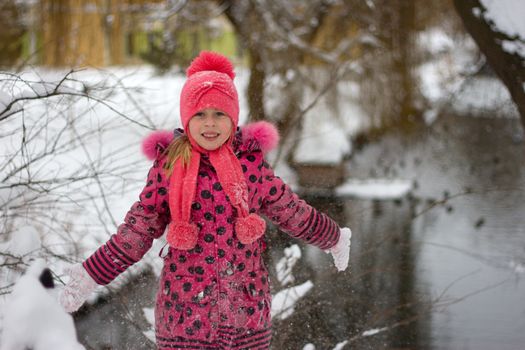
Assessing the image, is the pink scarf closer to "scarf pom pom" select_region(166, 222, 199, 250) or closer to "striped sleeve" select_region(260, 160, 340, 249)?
"scarf pom pom" select_region(166, 222, 199, 250)

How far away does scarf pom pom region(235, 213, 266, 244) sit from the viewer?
109 inches

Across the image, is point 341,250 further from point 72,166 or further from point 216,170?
point 72,166

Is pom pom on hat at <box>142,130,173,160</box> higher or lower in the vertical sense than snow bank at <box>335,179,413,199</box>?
higher

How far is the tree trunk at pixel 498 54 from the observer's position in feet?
15.0

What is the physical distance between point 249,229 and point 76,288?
642 mm

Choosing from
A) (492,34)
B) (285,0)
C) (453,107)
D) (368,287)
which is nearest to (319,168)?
(368,287)

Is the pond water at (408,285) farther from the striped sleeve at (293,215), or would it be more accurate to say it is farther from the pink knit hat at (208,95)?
the pink knit hat at (208,95)

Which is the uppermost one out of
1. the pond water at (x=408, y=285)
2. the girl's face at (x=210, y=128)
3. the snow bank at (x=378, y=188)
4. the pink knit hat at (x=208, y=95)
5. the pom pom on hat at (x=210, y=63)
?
the pom pom on hat at (x=210, y=63)

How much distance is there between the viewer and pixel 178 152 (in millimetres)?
2877

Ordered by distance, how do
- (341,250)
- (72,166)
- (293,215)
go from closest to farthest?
(293,215), (341,250), (72,166)

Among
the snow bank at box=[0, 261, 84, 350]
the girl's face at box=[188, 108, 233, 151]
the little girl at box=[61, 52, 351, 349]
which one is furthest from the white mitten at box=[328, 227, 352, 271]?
the snow bank at box=[0, 261, 84, 350]

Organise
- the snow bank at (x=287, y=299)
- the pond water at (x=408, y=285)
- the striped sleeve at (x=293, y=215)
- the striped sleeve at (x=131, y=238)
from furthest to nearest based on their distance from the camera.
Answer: the pond water at (x=408, y=285) → the snow bank at (x=287, y=299) → the striped sleeve at (x=293, y=215) → the striped sleeve at (x=131, y=238)

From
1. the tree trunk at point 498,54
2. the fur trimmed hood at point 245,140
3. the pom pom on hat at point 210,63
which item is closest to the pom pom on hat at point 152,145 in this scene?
the fur trimmed hood at point 245,140

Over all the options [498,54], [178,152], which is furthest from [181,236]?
[498,54]
